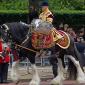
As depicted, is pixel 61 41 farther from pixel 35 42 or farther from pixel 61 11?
pixel 61 11

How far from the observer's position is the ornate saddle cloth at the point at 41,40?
13734 millimetres

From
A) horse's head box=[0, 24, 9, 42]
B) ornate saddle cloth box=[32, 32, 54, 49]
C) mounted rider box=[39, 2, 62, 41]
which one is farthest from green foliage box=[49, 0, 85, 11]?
horse's head box=[0, 24, 9, 42]

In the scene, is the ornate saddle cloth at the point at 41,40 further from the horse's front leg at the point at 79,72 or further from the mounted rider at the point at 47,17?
the horse's front leg at the point at 79,72

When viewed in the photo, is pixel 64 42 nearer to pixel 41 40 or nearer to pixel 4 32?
pixel 41 40

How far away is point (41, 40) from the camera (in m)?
13.9

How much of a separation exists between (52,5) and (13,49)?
1183cm

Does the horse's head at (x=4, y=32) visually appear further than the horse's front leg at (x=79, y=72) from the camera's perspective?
No

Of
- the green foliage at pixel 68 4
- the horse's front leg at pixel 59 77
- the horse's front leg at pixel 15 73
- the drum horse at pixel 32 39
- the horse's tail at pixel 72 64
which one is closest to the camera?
the drum horse at pixel 32 39

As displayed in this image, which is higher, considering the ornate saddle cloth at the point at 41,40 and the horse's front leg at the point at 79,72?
the ornate saddle cloth at the point at 41,40

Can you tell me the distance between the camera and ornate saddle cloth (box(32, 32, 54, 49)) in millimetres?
13734

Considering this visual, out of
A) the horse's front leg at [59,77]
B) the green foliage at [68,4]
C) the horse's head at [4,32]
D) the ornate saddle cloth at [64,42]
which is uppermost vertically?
the green foliage at [68,4]

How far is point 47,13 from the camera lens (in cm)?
1395

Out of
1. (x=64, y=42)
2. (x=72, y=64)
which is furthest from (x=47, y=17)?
(x=72, y=64)

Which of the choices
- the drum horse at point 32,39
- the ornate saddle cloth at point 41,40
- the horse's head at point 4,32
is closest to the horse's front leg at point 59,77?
the drum horse at point 32,39
